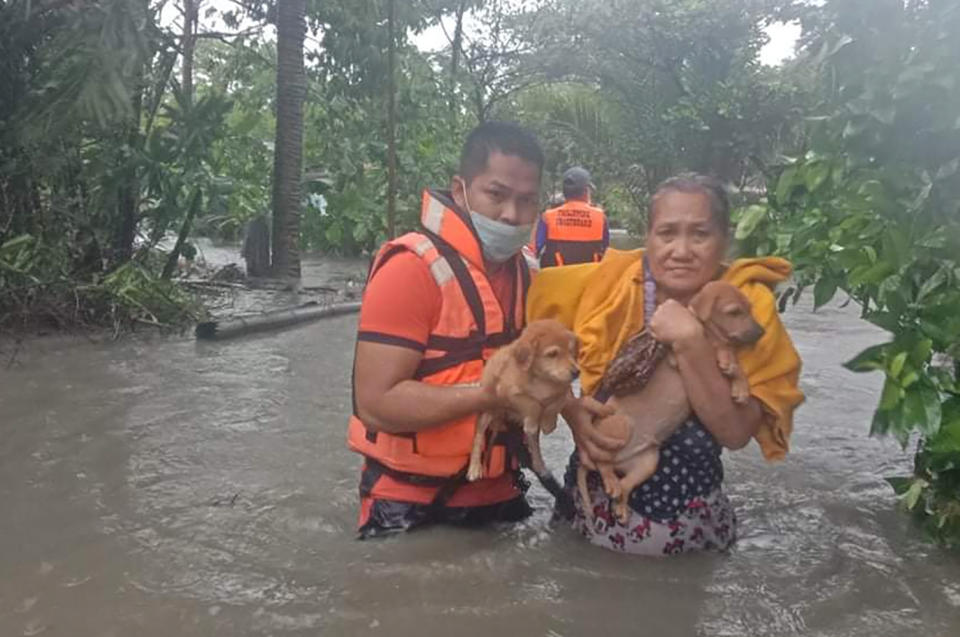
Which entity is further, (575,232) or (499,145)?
(575,232)

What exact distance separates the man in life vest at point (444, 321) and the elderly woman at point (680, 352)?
217 mm

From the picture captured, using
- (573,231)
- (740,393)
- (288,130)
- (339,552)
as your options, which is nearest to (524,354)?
(740,393)

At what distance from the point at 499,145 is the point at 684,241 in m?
0.65

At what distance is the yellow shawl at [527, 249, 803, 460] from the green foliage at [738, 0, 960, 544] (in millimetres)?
398

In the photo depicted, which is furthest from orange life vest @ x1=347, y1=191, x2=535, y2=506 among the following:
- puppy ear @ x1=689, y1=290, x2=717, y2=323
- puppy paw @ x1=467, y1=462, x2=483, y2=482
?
puppy ear @ x1=689, y1=290, x2=717, y2=323

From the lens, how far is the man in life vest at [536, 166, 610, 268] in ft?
29.2

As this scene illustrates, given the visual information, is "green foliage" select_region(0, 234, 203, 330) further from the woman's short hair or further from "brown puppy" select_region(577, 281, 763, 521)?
the woman's short hair

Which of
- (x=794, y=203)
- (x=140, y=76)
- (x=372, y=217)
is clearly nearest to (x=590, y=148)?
(x=372, y=217)

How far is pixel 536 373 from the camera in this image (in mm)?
2742

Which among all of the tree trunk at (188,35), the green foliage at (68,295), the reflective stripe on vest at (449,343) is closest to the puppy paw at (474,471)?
the reflective stripe on vest at (449,343)

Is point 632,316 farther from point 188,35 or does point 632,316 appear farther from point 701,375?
point 188,35

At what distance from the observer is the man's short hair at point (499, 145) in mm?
3088

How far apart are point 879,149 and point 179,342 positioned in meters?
6.58

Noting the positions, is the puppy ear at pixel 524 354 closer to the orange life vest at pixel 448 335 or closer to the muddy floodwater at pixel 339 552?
the orange life vest at pixel 448 335
